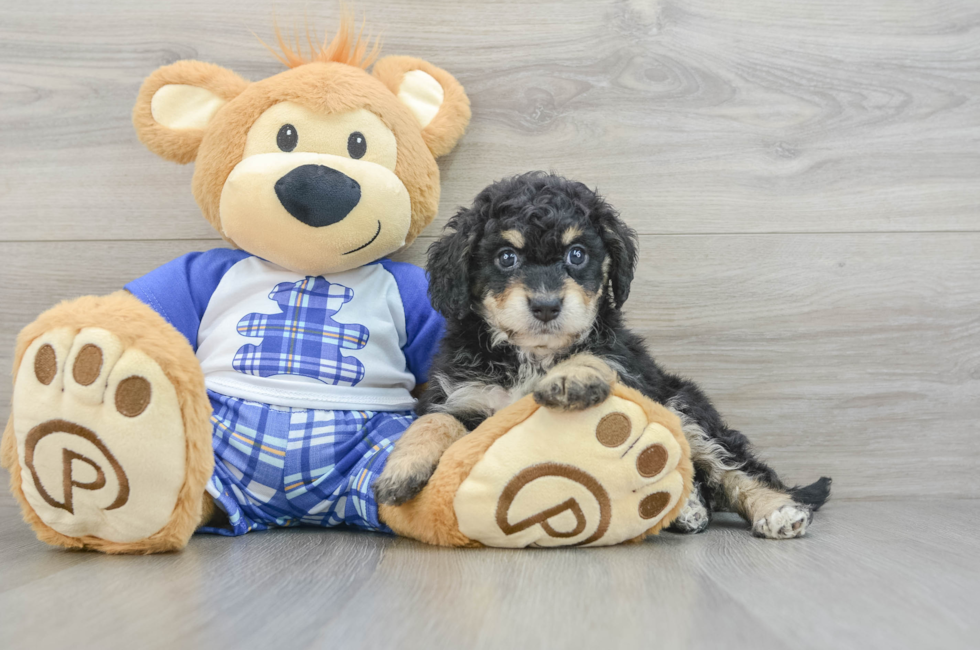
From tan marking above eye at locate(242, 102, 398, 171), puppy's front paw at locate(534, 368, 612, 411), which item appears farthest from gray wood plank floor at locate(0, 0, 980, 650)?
puppy's front paw at locate(534, 368, 612, 411)

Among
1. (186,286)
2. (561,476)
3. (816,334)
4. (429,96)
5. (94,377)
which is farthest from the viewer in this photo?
(816,334)

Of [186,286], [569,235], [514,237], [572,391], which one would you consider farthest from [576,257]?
[186,286]

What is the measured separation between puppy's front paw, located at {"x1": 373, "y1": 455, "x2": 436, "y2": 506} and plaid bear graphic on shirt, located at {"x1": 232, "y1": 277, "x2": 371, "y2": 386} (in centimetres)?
44

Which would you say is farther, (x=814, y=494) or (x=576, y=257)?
(x=814, y=494)

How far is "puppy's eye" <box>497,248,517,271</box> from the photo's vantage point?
1.76 m

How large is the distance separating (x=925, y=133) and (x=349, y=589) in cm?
Answer: 243

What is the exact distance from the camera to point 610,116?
2449mm

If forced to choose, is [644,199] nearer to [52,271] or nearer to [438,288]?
[438,288]

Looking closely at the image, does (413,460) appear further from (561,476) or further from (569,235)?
(569,235)

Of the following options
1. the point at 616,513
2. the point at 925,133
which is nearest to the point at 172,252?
the point at 616,513

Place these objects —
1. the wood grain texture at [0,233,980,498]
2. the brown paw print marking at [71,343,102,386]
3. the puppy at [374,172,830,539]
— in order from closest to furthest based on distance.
→ the brown paw print marking at [71,343,102,386] → the puppy at [374,172,830,539] → the wood grain texture at [0,233,980,498]

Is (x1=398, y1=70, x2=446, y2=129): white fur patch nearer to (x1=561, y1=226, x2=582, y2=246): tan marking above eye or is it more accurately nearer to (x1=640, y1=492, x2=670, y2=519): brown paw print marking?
(x1=561, y1=226, x2=582, y2=246): tan marking above eye

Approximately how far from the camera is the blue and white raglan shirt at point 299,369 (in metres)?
1.86

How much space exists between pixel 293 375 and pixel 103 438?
0.57m
